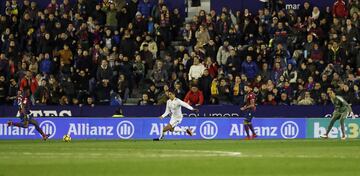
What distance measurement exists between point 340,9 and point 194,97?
7.64m

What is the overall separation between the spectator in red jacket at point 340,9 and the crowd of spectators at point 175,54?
0.04 m

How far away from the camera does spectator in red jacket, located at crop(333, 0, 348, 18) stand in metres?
40.3

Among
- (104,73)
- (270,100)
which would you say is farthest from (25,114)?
(270,100)

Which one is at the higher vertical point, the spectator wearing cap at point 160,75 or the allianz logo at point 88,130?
the spectator wearing cap at point 160,75

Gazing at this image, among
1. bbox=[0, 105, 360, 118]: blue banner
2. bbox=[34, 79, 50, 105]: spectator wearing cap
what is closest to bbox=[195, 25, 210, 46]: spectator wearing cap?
bbox=[0, 105, 360, 118]: blue banner

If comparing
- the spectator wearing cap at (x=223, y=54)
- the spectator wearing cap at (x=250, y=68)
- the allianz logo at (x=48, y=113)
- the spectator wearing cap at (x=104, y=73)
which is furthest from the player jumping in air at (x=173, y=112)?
the allianz logo at (x=48, y=113)

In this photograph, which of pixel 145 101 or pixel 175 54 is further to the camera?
pixel 175 54

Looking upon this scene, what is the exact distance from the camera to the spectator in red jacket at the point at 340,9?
40.3m

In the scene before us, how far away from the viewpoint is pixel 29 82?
39344 millimetres

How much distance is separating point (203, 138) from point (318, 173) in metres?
19.7

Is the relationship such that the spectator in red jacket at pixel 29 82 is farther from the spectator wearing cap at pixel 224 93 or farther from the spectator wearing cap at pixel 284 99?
the spectator wearing cap at pixel 284 99

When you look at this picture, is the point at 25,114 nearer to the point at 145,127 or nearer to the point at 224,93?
the point at 145,127

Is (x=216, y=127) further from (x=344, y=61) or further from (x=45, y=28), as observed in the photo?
(x=45, y=28)

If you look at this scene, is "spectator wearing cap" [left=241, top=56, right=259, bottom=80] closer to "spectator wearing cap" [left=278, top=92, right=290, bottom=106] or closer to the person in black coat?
the person in black coat
